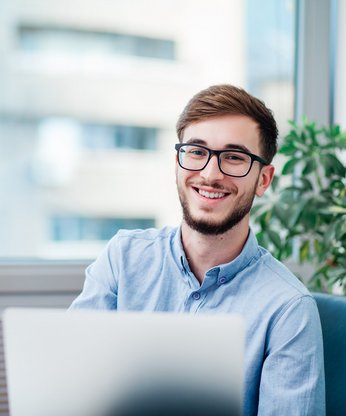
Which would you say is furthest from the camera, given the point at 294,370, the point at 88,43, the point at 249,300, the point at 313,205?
the point at 88,43

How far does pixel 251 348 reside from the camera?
1.17 meters

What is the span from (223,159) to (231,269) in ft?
0.79

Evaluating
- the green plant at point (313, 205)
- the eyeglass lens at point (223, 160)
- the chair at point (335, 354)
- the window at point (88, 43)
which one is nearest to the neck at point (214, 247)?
the eyeglass lens at point (223, 160)

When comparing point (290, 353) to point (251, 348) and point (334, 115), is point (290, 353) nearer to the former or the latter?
point (251, 348)

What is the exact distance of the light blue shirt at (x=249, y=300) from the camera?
3.59 ft

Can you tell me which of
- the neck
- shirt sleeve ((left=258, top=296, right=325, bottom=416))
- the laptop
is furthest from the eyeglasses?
the laptop

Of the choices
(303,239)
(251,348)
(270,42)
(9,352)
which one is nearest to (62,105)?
(270,42)

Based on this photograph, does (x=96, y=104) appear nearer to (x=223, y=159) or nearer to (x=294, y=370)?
(x=223, y=159)

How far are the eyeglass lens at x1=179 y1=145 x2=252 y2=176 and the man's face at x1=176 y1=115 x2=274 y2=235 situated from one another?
0.04 feet

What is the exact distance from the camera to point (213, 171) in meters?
1.24

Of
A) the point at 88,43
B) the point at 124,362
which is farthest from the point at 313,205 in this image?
the point at 124,362

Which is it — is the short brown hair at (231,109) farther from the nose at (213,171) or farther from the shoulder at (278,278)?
the shoulder at (278,278)

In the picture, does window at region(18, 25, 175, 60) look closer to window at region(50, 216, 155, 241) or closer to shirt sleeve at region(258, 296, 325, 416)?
window at region(50, 216, 155, 241)

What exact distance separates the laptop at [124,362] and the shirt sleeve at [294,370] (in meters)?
0.40
